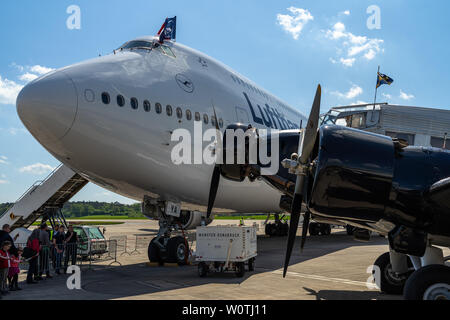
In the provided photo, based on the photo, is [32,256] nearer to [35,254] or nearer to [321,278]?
[35,254]

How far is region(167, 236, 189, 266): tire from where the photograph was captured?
15.0 m

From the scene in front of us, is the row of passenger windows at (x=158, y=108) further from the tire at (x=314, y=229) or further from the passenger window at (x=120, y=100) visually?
the tire at (x=314, y=229)

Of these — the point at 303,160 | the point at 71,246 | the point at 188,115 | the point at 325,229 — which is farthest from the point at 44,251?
the point at 325,229

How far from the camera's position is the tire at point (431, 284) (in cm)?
714

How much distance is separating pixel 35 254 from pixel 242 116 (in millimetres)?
9109

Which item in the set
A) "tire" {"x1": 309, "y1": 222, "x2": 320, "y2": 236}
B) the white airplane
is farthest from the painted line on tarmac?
"tire" {"x1": 309, "y1": 222, "x2": 320, "y2": 236}

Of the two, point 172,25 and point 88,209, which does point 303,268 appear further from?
point 88,209

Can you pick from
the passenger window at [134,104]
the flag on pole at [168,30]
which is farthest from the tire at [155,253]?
the flag on pole at [168,30]

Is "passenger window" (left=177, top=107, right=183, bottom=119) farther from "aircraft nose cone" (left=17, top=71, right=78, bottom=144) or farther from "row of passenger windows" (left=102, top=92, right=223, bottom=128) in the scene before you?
"aircraft nose cone" (left=17, top=71, right=78, bottom=144)

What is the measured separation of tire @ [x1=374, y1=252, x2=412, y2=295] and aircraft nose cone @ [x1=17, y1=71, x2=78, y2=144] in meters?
9.45

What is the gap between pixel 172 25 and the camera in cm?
1641

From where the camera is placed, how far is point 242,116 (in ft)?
55.1

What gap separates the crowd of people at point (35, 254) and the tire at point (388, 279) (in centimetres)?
989

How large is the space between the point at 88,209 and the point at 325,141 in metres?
140
